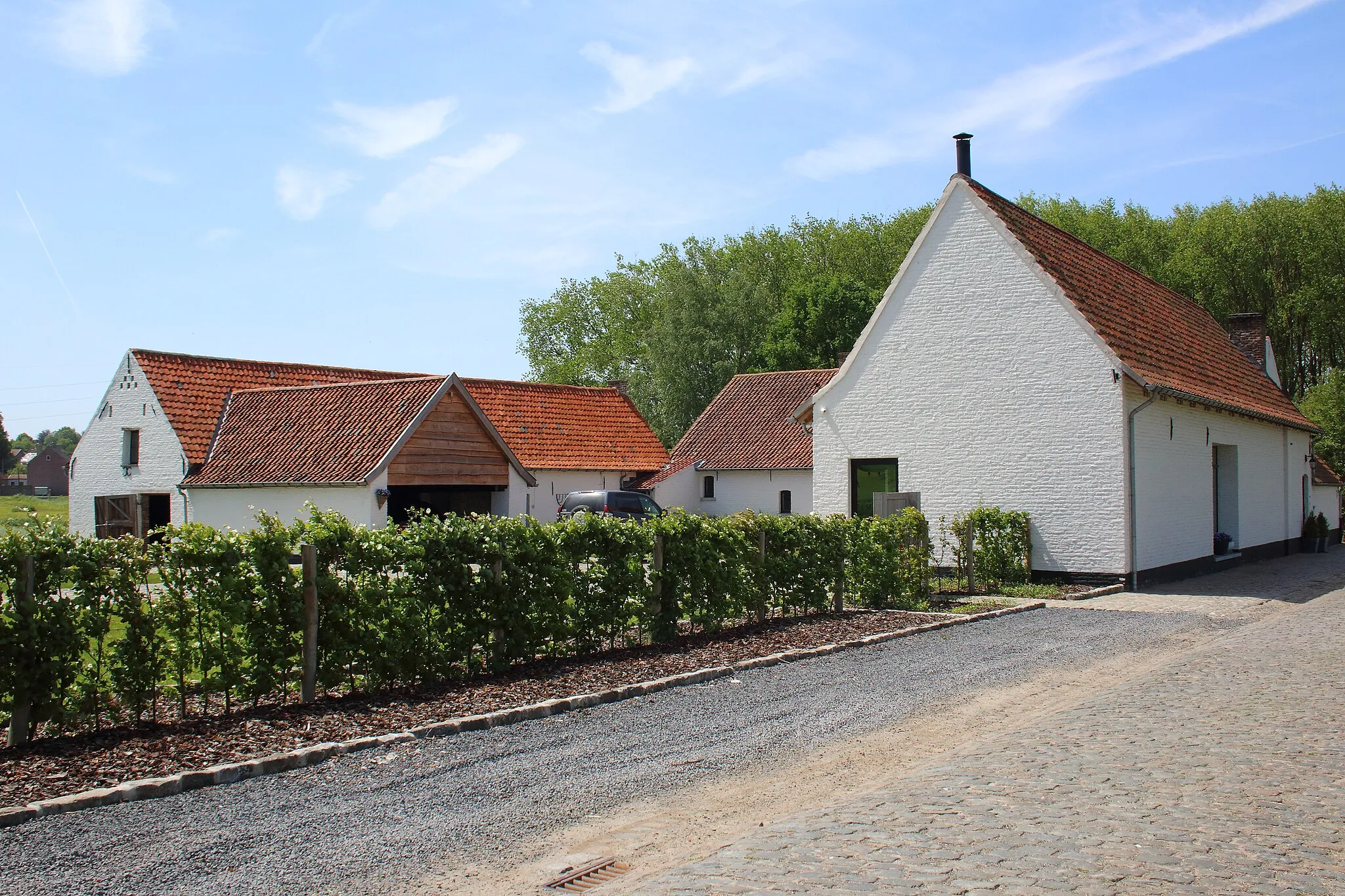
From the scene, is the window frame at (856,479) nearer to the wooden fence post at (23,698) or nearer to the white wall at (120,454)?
the wooden fence post at (23,698)

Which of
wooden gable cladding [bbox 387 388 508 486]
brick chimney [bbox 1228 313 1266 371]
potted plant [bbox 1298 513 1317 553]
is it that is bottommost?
potted plant [bbox 1298 513 1317 553]

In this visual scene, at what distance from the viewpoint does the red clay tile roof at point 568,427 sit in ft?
121

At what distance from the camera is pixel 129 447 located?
105 feet

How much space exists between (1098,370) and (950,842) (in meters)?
16.1

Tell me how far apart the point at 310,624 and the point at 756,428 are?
3485 cm

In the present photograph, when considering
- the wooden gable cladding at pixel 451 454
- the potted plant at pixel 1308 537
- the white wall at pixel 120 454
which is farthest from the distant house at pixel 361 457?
the potted plant at pixel 1308 537

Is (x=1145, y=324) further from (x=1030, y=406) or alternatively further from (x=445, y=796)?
(x=445, y=796)

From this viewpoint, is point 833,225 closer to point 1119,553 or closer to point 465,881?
point 1119,553

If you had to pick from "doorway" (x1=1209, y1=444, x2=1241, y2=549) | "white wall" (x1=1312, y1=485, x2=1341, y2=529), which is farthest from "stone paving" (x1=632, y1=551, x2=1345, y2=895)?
"white wall" (x1=1312, y1=485, x2=1341, y2=529)

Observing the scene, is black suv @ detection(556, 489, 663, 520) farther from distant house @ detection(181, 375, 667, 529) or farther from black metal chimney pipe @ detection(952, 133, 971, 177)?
black metal chimney pipe @ detection(952, 133, 971, 177)

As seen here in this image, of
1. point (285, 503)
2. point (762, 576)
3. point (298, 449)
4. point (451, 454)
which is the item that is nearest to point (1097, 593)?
point (762, 576)

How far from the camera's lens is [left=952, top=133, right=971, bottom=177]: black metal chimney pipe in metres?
22.7

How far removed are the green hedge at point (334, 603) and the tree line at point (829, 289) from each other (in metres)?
41.9

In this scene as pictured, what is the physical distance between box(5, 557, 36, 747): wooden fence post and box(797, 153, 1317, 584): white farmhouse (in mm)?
17005
